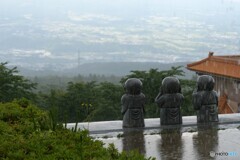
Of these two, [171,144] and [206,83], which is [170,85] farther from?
[171,144]

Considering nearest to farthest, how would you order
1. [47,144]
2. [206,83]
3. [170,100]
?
[47,144] → [170,100] → [206,83]

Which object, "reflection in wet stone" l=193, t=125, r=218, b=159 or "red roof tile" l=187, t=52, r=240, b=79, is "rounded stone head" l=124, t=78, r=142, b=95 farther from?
"red roof tile" l=187, t=52, r=240, b=79

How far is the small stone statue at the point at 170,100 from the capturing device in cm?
902

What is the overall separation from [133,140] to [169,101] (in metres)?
1.44

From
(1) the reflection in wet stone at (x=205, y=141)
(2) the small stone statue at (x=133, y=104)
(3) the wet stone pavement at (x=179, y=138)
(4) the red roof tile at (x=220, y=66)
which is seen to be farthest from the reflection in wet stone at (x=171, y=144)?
(4) the red roof tile at (x=220, y=66)

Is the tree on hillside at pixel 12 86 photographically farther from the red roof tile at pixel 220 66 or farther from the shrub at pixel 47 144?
the shrub at pixel 47 144

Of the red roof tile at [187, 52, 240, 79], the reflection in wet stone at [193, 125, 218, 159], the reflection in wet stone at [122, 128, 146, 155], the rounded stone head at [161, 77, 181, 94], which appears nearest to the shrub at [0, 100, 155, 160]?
the reflection in wet stone at [122, 128, 146, 155]

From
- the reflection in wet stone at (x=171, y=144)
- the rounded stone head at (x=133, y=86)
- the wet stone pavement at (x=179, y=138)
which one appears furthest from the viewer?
the rounded stone head at (x=133, y=86)

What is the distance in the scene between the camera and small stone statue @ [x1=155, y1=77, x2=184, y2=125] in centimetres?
902

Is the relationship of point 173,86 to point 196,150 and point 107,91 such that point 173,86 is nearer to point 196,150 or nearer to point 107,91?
point 196,150

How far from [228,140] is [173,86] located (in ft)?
5.34

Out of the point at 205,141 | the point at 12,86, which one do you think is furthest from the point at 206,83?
the point at 12,86

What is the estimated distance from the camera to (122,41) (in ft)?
418

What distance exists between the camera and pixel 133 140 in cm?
807
